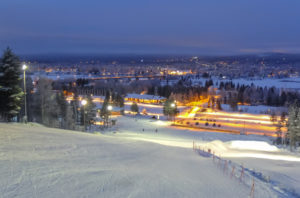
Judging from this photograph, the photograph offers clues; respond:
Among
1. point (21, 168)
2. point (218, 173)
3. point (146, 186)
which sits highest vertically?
point (21, 168)

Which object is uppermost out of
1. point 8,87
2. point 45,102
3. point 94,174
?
point 8,87

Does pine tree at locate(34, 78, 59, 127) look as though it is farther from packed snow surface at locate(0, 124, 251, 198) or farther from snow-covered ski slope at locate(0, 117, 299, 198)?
snow-covered ski slope at locate(0, 117, 299, 198)

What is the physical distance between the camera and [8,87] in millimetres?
20344

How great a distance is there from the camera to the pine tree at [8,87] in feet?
67.0

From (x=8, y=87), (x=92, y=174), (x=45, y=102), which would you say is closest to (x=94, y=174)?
(x=92, y=174)

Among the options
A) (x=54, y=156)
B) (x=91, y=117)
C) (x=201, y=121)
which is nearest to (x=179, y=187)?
(x=54, y=156)

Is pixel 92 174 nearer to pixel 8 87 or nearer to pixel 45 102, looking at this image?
pixel 8 87

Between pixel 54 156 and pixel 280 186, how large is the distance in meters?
7.92

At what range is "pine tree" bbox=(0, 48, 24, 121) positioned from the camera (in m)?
20.4

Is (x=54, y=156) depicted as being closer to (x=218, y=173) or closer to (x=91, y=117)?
(x=218, y=173)

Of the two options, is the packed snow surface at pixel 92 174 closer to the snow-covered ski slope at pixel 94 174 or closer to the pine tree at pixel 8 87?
the snow-covered ski slope at pixel 94 174

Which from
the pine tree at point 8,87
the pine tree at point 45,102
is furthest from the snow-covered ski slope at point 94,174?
the pine tree at point 45,102

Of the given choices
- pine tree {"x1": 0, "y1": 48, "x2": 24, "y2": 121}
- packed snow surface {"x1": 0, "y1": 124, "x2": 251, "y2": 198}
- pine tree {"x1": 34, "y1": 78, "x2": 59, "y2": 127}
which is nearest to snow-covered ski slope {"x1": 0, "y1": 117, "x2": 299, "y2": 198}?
packed snow surface {"x1": 0, "y1": 124, "x2": 251, "y2": 198}

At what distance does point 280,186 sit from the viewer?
9.68 m
